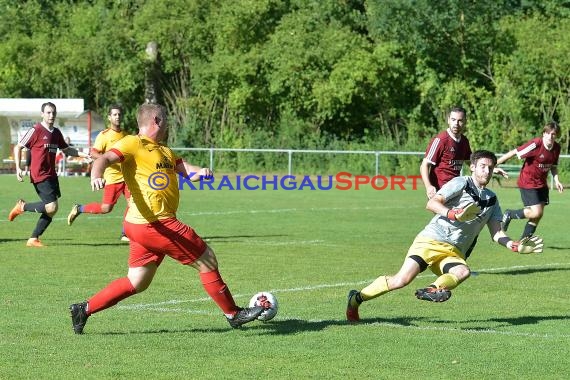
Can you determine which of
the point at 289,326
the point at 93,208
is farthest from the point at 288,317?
the point at 93,208

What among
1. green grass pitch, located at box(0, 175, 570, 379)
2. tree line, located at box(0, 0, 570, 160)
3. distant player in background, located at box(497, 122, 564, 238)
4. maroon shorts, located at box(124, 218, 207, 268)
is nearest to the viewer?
green grass pitch, located at box(0, 175, 570, 379)

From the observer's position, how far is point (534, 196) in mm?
16578

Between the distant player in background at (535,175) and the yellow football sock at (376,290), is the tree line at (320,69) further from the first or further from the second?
the yellow football sock at (376,290)

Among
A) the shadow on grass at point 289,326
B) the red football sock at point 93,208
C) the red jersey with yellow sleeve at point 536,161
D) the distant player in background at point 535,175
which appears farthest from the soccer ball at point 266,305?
the red jersey with yellow sleeve at point 536,161

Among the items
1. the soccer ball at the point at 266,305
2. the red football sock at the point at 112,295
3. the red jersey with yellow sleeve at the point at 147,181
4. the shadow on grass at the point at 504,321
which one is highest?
the red jersey with yellow sleeve at the point at 147,181

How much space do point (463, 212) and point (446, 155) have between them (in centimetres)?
489

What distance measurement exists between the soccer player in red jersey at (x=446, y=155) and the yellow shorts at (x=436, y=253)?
4089 mm

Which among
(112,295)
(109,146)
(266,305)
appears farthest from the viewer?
(109,146)

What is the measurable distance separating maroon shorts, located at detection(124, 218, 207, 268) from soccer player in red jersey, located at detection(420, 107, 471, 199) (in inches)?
213

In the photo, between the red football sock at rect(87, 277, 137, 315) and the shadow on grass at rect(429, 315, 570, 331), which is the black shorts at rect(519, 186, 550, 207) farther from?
the red football sock at rect(87, 277, 137, 315)

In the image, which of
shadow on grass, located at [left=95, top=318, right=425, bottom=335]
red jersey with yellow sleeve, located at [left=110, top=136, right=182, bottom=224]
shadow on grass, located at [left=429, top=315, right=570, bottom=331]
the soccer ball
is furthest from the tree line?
red jersey with yellow sleeve, located at [left=110, top=136, right=182, bottom=224]

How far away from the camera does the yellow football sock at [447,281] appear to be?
9.09m

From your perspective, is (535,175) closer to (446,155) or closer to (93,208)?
(446,155)

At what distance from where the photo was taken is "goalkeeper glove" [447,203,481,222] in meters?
8.86
